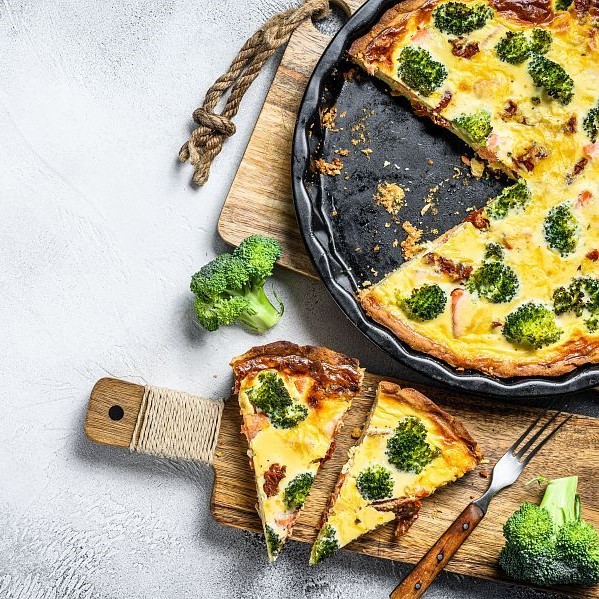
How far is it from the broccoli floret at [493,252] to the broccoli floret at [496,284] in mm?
44

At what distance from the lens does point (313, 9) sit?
484 centimetres

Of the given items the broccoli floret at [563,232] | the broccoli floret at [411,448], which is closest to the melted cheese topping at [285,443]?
the broccoli floret at [411,448]

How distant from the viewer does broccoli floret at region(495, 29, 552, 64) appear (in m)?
4.59

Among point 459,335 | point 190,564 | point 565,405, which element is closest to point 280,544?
point 190,564

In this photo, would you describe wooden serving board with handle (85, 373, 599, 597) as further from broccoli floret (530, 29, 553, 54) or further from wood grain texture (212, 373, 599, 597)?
broccoli floret (530, 29, 553, 54)

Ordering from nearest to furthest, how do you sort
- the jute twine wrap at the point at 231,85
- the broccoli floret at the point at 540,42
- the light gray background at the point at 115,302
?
1. the broccoli floret at the point at 540,42
2. the jute twine wrap at the point at 231,85
3. the light gray background at the point at 115,302

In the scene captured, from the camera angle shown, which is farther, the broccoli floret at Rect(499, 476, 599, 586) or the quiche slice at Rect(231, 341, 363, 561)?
the quiche slice at Rect(231, 341, 363, 561)

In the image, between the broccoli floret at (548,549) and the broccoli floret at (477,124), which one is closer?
the broccoli floret at (548,549)

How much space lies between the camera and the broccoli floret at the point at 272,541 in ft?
15.0

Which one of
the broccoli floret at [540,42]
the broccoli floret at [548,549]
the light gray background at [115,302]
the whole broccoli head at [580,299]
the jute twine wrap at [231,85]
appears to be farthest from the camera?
the light gray background at [115,302]

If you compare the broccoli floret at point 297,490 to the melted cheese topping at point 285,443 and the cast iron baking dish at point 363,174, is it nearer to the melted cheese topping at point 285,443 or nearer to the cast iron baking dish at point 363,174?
the melted cheese topping at point 285,443

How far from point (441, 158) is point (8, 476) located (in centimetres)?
331

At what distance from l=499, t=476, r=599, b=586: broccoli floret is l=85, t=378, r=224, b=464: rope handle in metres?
1.81

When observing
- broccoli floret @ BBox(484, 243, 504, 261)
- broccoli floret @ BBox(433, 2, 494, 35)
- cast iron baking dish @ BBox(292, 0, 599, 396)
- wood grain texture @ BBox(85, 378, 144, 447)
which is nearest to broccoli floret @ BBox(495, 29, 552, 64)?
broccoli floret @ BBox(433, 2, 494, 35)
